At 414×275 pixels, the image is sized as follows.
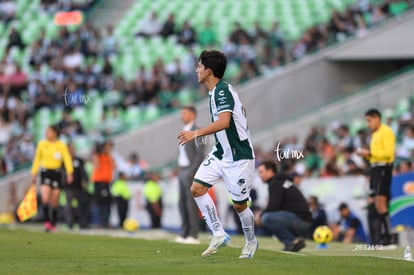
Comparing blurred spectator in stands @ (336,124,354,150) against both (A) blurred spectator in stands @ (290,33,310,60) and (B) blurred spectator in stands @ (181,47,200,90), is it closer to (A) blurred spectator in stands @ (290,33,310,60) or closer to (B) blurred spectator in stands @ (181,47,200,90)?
(B) blurred spectator in stands @ (181,47,200,90)

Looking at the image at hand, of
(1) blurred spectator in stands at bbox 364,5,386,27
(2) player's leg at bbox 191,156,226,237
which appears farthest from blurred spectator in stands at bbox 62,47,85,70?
(2) player's leg at bbox 191,156,226,237

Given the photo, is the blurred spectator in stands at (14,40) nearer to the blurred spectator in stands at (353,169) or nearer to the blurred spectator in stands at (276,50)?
the blurred spectator in stands at (276,50)

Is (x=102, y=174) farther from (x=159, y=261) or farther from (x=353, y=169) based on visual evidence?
(x=159, y=261)

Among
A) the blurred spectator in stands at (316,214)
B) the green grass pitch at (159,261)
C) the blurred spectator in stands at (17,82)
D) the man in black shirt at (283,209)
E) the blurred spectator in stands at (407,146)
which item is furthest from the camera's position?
the blurred spectator in stands at (17,82)

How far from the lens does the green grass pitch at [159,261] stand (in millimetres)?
11000

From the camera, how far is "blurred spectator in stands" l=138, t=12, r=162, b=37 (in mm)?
36094

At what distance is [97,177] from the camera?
2439 cm

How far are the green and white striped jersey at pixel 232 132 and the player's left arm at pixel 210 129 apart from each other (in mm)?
177

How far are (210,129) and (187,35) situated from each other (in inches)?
910

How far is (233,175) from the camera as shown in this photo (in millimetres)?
12336

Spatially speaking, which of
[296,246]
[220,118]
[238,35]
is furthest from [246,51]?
[220,118]

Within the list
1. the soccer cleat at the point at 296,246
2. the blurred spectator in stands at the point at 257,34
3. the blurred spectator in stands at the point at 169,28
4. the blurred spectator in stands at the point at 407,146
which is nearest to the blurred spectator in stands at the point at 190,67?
the blurred spectator in stands at the point at 169,28

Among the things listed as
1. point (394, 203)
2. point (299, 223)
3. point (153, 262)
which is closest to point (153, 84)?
point (394, 203)

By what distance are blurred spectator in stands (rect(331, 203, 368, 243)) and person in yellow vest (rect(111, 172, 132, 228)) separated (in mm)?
6668
